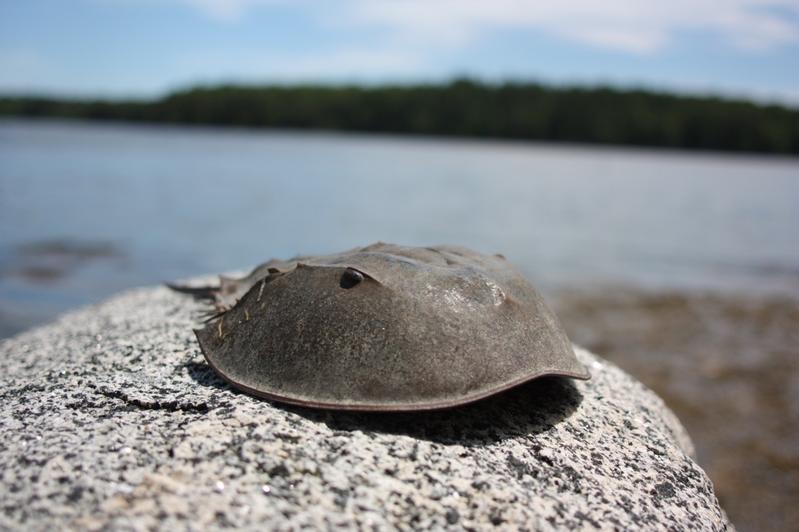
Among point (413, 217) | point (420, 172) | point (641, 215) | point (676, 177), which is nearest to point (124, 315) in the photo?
point (413, 217)

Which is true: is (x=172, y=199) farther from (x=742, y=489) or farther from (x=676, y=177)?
(x=676, y=177)

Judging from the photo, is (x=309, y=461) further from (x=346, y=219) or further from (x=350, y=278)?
(x=346, y=219)

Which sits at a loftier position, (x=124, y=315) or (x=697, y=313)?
(x=124, y=315)

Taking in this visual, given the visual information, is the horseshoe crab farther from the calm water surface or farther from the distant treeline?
the distant treeline

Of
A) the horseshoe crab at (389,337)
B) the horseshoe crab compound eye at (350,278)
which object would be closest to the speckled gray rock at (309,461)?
the horseshoe crab at (389,337)

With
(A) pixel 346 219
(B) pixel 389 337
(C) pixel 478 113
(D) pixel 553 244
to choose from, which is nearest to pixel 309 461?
(B) pixel 389 337

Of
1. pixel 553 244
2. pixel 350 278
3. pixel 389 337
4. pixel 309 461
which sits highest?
pixel 350 278
